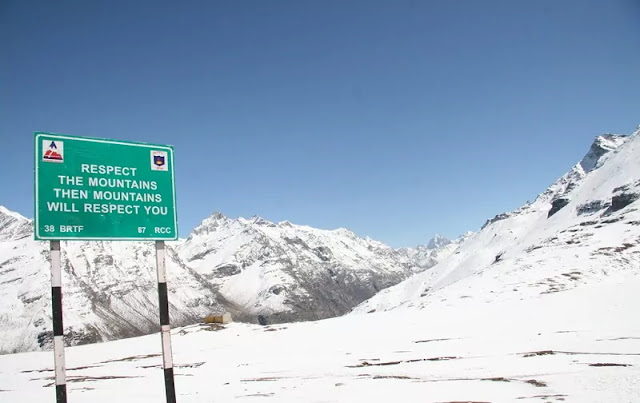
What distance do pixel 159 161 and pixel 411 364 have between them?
1502 cm

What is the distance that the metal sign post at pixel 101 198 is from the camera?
9945mm

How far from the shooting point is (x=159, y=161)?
11.5m

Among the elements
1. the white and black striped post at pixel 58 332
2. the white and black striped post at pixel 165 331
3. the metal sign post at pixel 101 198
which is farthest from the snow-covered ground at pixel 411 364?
the metal sign post at pixel 101 198

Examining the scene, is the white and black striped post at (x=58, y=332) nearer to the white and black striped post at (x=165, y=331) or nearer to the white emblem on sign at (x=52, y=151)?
the white emblem on sign at (x=52, y=151)

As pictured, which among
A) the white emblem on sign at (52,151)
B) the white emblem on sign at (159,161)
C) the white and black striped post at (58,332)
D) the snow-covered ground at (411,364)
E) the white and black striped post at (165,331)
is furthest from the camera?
the snow-covered ground at (411,364)

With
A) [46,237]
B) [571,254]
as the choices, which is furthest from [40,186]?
[571,254]

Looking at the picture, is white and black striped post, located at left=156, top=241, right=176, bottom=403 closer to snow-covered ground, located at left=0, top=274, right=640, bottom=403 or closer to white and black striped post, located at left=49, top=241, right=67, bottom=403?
white and black striped post, located at left=49, top=241, right=67, bottom=403

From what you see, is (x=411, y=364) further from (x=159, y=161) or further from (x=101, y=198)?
(x=101, y=198)

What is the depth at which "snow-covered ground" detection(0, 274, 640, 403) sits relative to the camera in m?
14.5

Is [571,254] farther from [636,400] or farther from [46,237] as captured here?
[46,237]

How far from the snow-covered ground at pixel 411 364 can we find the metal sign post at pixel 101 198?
7416mm

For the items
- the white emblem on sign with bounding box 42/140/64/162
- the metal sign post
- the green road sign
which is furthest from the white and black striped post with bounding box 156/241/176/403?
the white emblem on sign with bounding box 42/140/64/162

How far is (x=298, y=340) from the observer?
1455 inches

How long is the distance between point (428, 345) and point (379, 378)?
9616mm
